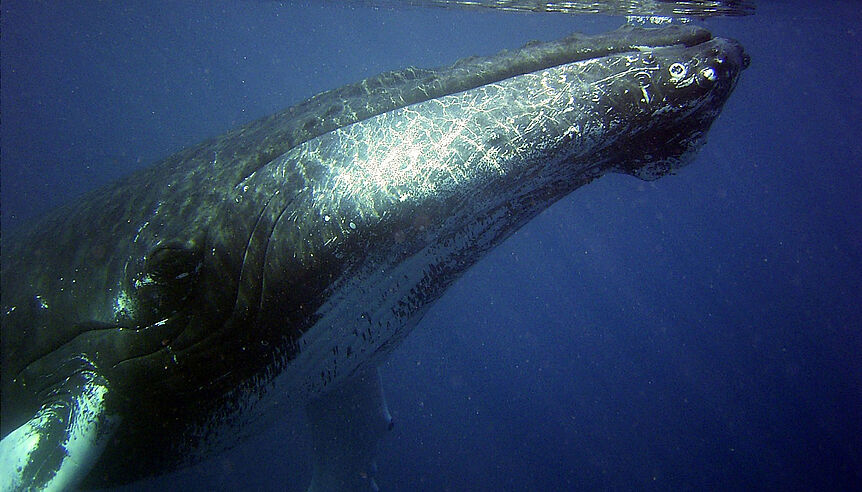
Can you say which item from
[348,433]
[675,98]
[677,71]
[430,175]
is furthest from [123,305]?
[348,433]

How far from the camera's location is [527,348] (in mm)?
54281

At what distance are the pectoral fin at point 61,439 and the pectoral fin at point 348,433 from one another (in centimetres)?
346

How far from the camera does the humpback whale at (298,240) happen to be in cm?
284

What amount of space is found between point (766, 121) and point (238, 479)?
330ft

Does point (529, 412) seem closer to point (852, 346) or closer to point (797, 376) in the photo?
point (797, 376)

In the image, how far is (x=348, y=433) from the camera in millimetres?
6480

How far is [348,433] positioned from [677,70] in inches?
238

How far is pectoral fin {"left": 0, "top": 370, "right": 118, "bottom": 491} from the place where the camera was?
259 cm

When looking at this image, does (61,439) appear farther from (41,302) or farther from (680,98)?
(680,98)

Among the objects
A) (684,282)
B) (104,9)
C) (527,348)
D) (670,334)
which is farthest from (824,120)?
(104,9)

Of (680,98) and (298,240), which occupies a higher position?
(298,240)

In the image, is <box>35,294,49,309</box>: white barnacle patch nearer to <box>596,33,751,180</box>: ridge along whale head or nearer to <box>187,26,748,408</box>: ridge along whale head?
<box>187,26,748,408</box>: ridge along whale head

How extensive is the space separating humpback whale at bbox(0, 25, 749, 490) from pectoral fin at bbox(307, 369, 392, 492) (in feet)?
9.10

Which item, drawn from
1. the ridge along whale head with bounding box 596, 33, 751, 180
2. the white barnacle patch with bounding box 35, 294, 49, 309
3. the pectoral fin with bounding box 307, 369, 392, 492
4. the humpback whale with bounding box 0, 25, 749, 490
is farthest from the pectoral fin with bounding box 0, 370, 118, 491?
the ridge along whale head with bounding box 596, 33, 751, 180
